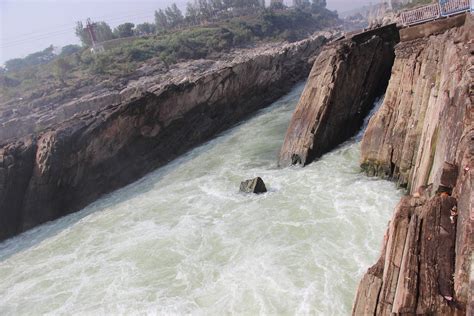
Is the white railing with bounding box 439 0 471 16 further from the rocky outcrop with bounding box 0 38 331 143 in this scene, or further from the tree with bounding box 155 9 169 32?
the tree with bounding box 155 9 169 32

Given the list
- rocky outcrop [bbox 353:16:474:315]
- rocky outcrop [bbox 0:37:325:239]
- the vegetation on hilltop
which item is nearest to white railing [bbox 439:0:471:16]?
rocky outcrop [bbox 353:16:474:315]

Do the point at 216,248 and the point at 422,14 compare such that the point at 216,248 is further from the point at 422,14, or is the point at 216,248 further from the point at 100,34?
the point at 100,34

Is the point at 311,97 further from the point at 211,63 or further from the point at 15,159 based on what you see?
the point at 211,63

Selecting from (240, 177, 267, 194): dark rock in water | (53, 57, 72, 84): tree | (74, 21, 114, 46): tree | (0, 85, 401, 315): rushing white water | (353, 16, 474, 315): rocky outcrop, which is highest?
(74, 21, 114, 46): tree

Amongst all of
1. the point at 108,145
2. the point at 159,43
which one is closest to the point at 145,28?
the point at 159,43

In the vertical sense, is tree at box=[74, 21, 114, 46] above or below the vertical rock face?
above

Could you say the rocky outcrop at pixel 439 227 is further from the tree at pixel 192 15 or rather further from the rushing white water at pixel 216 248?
the tree at pixel 192 15

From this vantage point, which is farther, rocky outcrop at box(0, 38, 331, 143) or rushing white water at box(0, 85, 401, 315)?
rocky outcrop at box(0, 38, 331, 143)

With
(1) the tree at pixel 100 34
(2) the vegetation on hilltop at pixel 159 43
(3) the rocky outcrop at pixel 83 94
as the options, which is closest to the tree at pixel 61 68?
(2) the vegetation on hilltop at pixel 159 43
